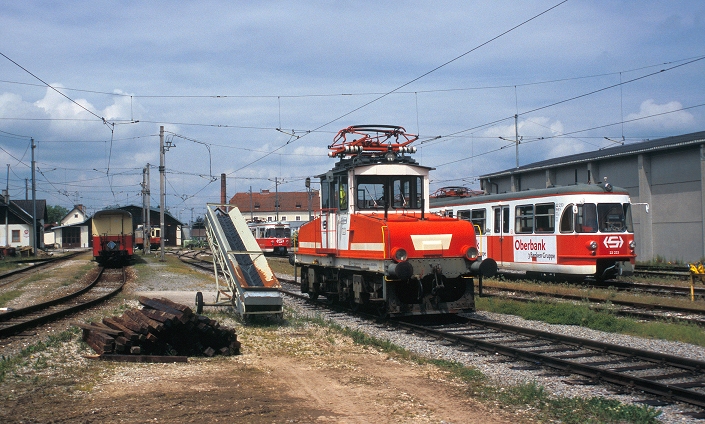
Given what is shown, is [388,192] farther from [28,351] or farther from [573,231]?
[573,231]

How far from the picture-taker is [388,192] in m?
13.6

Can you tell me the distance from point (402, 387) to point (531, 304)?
7710mm

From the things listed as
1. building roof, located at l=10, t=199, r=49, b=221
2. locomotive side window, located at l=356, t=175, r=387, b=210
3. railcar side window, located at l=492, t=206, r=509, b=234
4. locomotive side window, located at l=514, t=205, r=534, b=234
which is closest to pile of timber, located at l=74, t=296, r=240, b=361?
locomotive side window, located at l=356, t=175, r=387, b=210

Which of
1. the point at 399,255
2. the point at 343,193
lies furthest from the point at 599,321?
the point at 343,193

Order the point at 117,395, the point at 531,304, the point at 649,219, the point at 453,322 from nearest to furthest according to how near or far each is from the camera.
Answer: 1. the point at 117,395
2. the point at 453,322
3. the point at 531,304
4. the point at 649,219

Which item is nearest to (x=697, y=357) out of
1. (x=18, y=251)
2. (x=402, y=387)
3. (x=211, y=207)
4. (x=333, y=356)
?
(x=402, y=387)

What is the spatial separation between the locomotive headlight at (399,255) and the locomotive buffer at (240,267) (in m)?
2.65

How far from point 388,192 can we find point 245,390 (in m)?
6.96

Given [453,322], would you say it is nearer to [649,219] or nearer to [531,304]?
[531,304]

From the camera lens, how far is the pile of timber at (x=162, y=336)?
914 cm

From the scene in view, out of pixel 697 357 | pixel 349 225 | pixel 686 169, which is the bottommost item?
pixel 697 357

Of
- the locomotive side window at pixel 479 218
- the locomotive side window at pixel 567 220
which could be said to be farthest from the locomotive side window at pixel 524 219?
the locomotive side window at pixel 479 218

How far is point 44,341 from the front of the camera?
1091cm

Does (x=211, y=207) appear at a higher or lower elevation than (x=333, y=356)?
higher
